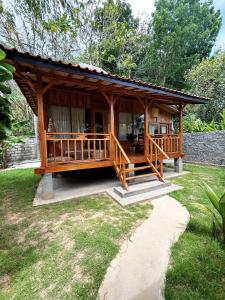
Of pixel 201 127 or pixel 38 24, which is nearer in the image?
pixel 201 127

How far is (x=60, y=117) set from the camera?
22.3 feet

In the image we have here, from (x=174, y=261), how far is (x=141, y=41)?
63.7ft

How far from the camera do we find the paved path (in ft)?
→ 6.44

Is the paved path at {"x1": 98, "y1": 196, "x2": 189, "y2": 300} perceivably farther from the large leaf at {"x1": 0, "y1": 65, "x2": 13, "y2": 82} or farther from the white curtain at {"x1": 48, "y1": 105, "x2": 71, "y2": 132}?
the white curtain at {"x1": 48, "y1": 105, "x2": 71, "y2": 132}

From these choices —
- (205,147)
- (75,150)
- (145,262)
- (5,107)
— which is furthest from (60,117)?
(205,147)

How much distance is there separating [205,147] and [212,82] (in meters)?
6.16

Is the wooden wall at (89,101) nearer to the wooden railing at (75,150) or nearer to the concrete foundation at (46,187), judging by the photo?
the wooden railing at (75,150)

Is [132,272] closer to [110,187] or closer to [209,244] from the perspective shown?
[209,244]

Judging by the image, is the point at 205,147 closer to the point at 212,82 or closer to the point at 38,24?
the point at 212,82

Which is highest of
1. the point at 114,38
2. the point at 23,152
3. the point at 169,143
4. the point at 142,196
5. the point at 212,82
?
the point at 114,38

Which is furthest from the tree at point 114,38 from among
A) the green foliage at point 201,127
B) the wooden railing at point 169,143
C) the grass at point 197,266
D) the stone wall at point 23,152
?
the grass at point 197,266

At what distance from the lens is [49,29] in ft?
43.5

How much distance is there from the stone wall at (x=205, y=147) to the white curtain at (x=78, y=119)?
684cm

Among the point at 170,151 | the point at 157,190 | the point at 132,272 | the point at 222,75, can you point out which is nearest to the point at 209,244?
the point at 132,272
